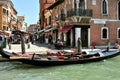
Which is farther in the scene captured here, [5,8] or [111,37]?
[5,8]

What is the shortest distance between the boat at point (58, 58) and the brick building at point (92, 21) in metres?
10.1

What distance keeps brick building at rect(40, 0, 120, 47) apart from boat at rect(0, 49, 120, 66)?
10.1m

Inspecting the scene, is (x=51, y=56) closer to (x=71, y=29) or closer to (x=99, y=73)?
(x=99, y=73)

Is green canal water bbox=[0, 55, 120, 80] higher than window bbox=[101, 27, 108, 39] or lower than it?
lower

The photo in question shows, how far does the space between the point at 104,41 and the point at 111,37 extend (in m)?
0.96

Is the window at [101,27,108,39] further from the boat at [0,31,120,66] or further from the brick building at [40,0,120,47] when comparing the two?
the boat at [0,31,120,66]

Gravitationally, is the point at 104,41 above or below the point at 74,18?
below

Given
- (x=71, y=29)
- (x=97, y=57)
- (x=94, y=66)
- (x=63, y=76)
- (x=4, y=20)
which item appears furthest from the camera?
(x=4, y=20)

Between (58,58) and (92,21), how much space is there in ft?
47.9

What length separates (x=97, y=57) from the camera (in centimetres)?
2172

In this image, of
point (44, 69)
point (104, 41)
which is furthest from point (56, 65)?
point (104, 41)

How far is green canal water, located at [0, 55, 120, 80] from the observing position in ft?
52.0

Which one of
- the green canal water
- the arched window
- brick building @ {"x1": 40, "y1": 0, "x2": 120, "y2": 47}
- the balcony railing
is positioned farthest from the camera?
the arched window

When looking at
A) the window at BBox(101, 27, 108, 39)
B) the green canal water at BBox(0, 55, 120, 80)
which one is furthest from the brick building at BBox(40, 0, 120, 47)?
the green canal water at BBox(0, 55, 120, 80)
